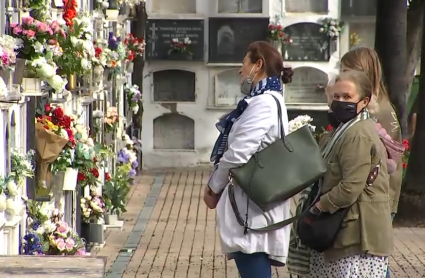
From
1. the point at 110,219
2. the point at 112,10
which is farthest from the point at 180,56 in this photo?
the point at 110,219

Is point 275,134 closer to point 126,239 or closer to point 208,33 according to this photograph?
point 126,239

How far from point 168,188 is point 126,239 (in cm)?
517

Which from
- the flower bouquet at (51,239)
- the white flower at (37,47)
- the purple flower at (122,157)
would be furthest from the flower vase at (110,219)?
the white flower at (37,47)

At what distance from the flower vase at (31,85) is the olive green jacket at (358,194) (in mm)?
2290

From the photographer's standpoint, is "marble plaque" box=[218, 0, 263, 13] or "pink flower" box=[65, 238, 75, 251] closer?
"pink flower" box=[65, 238, 75, 251]

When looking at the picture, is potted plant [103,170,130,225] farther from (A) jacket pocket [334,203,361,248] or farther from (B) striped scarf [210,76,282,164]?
(A) jacket pocket [334,203,361,248]

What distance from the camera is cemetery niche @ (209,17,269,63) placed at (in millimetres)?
19633

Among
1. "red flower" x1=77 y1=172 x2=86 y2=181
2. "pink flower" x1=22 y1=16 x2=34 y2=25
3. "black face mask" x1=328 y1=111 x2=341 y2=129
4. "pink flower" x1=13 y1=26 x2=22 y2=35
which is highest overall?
"pink flower" x1=22 y1=16 x2=34 y2=25

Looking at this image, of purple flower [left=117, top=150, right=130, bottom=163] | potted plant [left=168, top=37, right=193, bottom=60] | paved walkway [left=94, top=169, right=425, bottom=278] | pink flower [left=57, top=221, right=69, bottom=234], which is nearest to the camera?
pink flower [left=57, top=221, right=69, bottom=234]

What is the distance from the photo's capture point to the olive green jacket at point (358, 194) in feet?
16.9

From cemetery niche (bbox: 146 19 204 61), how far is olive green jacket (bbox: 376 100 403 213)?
13.5 meters

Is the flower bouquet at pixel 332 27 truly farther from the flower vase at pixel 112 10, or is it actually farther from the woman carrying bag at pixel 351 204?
the woman carrying bag at pixel 351 204

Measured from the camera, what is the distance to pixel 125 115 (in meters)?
15.9

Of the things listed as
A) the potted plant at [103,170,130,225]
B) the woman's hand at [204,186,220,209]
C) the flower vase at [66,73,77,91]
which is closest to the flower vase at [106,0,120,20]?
the potted plant at [103,170,130,225]
